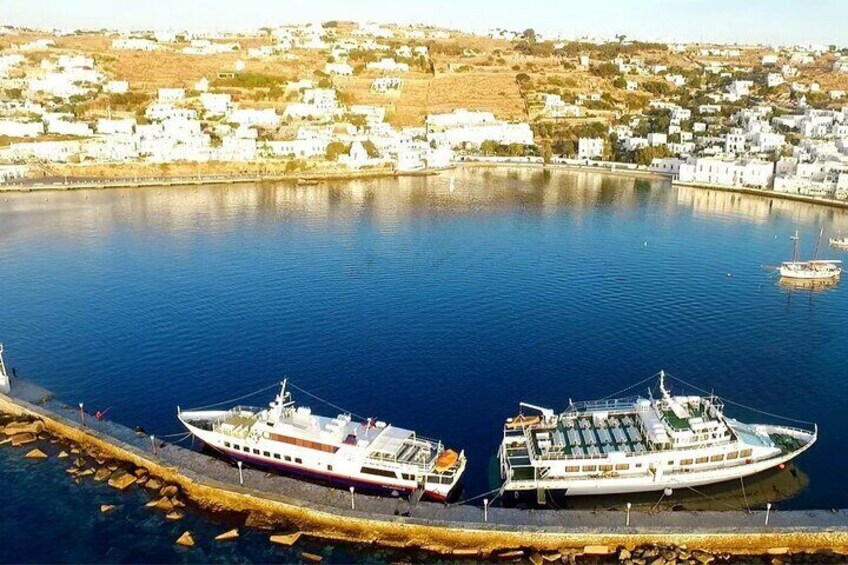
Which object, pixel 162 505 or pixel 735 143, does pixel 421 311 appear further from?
pixel 735 143

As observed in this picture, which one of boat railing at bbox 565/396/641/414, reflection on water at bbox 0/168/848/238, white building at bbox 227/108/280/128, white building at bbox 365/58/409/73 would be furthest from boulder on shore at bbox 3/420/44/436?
white building at bbox 365/58/409/73

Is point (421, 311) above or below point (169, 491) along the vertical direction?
above

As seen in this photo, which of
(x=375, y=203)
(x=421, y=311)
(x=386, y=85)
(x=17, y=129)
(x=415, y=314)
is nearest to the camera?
(x=415, y=314)

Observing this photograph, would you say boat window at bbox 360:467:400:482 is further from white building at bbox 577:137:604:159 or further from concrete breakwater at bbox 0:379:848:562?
white building at bbox 577:137:604:159

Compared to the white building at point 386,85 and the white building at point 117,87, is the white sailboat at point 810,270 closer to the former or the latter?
the white building at point 386,85

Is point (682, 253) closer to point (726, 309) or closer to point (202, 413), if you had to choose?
point (726, 309)

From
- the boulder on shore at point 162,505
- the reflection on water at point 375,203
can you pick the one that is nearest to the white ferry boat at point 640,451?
the boulder on shore at point 162,505

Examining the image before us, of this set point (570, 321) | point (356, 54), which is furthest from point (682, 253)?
point (356, 54)

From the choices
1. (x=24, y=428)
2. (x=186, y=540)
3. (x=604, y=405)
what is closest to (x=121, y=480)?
(x=186, y=540)

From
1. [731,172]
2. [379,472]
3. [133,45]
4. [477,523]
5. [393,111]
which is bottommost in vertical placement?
[477,523]
